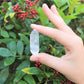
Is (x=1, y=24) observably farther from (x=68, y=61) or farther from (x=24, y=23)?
(x=68, y=61)

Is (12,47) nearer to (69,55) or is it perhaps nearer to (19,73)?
(19,73)

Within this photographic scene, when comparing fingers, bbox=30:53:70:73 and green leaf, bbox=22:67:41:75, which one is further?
green leaf, bbox=22:67:41:75

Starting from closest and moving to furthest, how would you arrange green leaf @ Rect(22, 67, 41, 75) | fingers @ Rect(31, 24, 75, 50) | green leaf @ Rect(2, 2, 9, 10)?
fingers @ Rect(31, 24, 75, 50), green leaf @ Rect(22, 67, 41, 75), green leaf @ Rect(2, 2, 9, 10)

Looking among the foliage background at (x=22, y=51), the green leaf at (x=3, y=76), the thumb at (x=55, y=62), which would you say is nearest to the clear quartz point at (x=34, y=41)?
the thumb at (x=55, y=62)

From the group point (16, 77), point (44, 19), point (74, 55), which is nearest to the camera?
point (74, 55)

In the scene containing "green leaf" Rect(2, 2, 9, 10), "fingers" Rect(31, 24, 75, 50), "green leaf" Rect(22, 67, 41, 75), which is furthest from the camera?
"green leaf" Rect(2, 2, 9, 10)

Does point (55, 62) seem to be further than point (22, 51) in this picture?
No

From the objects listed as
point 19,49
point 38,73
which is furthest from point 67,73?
point 19,49

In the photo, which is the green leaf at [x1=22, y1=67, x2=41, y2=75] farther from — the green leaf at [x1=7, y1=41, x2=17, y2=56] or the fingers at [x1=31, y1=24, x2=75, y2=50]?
the fingers at [x1=31, y1=24, x2=75, y2=50]

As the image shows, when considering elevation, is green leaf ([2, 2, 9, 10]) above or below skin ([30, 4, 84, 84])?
above

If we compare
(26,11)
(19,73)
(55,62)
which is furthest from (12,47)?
(55,62)

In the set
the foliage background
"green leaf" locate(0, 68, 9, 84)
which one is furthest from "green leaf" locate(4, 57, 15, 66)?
"green leaf" locate(0, 68, 9, 84)
